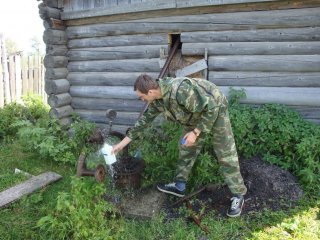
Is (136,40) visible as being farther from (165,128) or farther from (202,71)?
(165,128)

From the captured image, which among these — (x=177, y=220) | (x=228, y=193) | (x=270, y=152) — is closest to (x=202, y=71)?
(x=270, y=152)

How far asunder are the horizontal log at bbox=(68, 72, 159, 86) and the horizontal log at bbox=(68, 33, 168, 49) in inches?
22.1

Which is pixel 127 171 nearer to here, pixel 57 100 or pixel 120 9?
pixel 57 100

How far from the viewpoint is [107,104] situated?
6805 mm

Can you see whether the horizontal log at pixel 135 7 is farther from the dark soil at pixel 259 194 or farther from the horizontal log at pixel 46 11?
the dark soil at pixel 259 194

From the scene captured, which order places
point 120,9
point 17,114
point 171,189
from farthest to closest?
point 17,114 < point 120,9 < point 171,189

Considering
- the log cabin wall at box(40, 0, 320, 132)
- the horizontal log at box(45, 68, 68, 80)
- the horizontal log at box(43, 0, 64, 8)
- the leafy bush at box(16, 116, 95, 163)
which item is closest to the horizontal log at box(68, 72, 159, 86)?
the log cabin wall at box(40, 0, 320, 132)

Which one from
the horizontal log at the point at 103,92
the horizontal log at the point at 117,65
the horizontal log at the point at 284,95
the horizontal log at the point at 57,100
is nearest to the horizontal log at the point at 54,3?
the horizontal log at the point at 117,65

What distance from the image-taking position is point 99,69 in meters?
6.74

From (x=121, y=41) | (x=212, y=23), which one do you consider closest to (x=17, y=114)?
(x=121, y=41)

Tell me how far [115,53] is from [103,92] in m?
0.84

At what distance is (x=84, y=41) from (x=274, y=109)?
3.96 m

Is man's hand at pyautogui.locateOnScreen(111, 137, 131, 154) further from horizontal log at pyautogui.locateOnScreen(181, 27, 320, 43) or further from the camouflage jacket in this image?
horizontal log at pyautogui.locateOnScreen(181, 27, 320, 43)

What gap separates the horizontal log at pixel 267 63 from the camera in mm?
5148
